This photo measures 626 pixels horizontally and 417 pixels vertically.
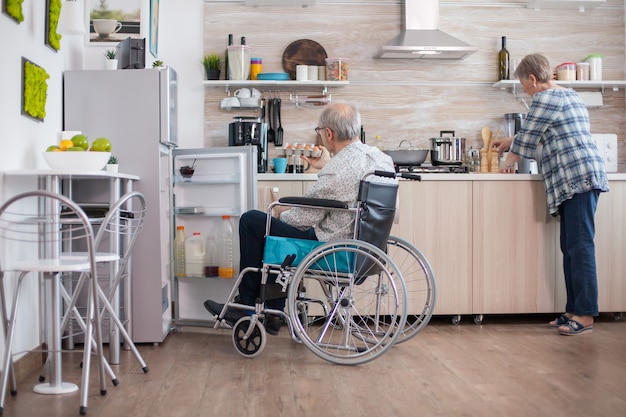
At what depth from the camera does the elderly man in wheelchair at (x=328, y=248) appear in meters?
3.17

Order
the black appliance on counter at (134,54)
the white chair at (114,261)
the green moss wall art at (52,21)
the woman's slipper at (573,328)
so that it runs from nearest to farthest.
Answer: the white chair at (114,261), the green moss wall art at (52,21), the black appliance on counter at (134,54), the woman's slipper at (573,328)

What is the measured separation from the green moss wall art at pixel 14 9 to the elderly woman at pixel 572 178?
8.69 feet

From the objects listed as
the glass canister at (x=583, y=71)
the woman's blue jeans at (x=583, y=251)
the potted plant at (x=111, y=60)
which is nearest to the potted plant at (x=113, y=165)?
the potted plant at (x=111, y=60)

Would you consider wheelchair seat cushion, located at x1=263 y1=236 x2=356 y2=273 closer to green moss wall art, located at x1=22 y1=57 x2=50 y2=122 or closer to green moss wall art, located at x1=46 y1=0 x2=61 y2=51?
green moss wall art, located at x1=22 y1=57 x2=50 y2=122

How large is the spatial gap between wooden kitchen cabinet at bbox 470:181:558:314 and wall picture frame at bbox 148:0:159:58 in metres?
2.13

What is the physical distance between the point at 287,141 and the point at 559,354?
2.28 metres

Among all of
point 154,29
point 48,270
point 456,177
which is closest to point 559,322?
point 456,177

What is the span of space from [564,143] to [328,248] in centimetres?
166

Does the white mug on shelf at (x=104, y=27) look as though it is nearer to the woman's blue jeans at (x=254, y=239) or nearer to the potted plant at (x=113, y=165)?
the potted plant at (x=113, y=165)

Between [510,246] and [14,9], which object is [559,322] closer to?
[510,246]

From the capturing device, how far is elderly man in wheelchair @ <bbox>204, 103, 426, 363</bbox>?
3.17 metres

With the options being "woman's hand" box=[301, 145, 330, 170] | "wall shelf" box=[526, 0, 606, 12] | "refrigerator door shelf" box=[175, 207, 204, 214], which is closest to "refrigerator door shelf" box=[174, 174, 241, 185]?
"refrigerator door shelf" box=[175, 207, 204, 214]

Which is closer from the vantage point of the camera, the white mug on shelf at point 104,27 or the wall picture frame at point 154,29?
the white mug on shelf at point 104,27

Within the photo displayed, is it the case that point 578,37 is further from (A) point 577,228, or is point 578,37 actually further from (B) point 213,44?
(B) point 213,44
